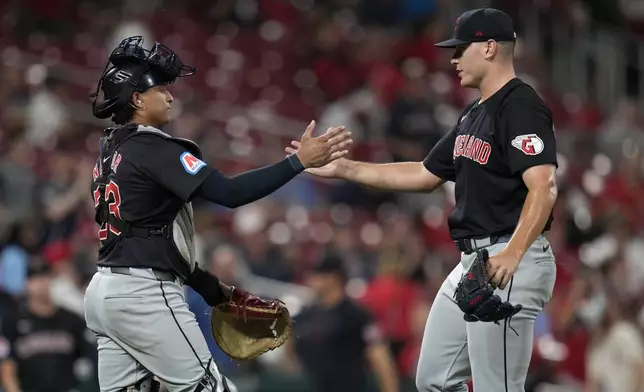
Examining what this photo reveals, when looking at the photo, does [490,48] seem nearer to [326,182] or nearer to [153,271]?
[153,271]

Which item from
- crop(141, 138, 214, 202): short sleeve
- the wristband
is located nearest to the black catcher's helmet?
crop(141, 138, 214, 202): short sleeve

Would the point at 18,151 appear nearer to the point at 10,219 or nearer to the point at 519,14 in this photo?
the point at 10,219

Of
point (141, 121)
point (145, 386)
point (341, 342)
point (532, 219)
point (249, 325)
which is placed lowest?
point (341, 342)

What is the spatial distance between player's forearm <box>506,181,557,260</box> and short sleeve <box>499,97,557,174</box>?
0.14 meters

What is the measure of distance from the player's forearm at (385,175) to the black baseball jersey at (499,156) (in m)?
0.54

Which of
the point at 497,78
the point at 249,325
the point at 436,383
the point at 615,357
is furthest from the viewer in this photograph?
the point at 615,357

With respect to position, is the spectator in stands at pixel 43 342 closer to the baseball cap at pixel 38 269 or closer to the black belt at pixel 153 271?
the baseball cap at pixel 38 269

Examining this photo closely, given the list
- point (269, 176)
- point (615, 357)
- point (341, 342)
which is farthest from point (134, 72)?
point (615, 357)

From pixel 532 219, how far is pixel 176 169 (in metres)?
1.49

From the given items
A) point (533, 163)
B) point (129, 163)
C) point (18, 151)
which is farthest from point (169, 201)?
point (18, 151)

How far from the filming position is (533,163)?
5.09 meters

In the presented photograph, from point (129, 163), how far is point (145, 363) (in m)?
0.85

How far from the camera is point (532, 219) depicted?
4.98 m

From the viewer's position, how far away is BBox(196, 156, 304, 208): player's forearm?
507 cm
